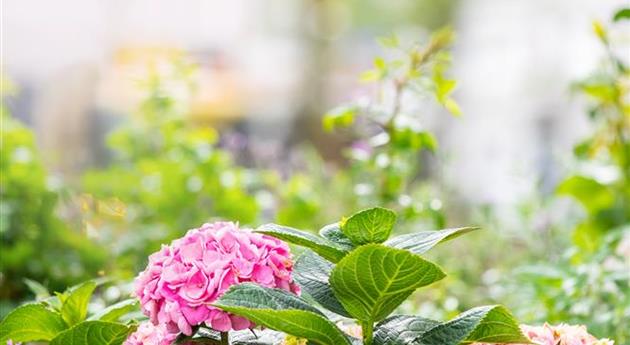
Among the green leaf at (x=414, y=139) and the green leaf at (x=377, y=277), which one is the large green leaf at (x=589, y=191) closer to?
the green leaf at (x=414, y=139)

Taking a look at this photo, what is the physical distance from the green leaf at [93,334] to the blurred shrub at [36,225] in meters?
1.11

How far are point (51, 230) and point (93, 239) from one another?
0.10 meters

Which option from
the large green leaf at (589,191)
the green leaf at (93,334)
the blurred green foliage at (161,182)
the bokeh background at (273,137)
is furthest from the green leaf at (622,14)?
the green leaf at (93,334)

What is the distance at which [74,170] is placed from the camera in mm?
3441

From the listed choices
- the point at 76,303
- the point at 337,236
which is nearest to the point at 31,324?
the point at 76,303

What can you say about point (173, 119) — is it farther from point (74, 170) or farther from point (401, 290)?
point (401, 290)

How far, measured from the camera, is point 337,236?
38.8 inches

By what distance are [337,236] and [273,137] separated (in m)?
6.40

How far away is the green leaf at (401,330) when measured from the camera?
37.8 inches

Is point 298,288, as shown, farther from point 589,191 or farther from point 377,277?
point 589,191

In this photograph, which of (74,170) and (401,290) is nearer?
(401,290)

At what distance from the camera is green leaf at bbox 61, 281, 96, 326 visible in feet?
3.79

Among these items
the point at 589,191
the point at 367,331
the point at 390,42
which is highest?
the point at 390,42

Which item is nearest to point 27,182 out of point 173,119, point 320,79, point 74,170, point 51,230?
point 51,230
